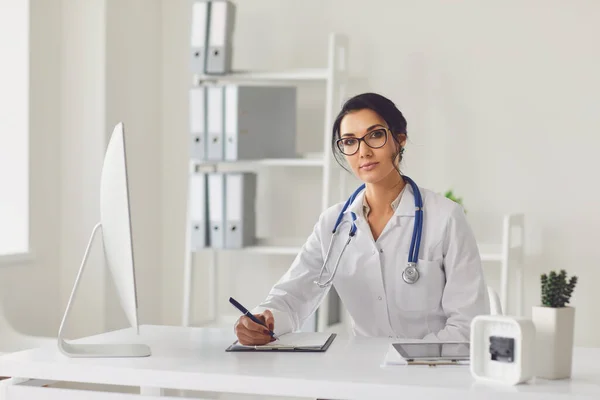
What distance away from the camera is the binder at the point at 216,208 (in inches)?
143

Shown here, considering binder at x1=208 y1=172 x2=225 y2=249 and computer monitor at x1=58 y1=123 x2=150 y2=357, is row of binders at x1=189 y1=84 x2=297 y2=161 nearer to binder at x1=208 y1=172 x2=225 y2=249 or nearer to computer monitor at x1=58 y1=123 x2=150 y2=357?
binder at x1=208 y1=172 x2=225 y2=249

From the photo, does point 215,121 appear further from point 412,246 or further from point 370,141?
point 412,246

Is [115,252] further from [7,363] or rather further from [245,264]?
[245,264]

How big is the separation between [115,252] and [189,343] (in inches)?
11.0

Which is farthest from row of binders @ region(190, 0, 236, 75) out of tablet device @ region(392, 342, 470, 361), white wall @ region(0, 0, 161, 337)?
tablet device @ region(392, 342, 470, 361)

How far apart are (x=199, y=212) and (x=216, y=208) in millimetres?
81

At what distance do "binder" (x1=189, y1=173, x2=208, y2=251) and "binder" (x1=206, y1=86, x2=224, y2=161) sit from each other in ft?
0.39

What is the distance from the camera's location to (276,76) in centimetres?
370

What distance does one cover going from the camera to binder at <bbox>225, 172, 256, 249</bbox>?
3598 millimetres

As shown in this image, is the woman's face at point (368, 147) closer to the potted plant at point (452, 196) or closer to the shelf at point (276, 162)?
the potted plant at point (452, 196)

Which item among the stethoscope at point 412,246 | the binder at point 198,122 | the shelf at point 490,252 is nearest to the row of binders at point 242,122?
the binder at point 198,122

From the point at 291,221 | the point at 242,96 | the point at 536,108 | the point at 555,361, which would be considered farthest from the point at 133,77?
the point at 555,361

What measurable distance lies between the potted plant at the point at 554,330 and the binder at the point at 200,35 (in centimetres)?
247

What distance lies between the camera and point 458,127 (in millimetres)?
3783
